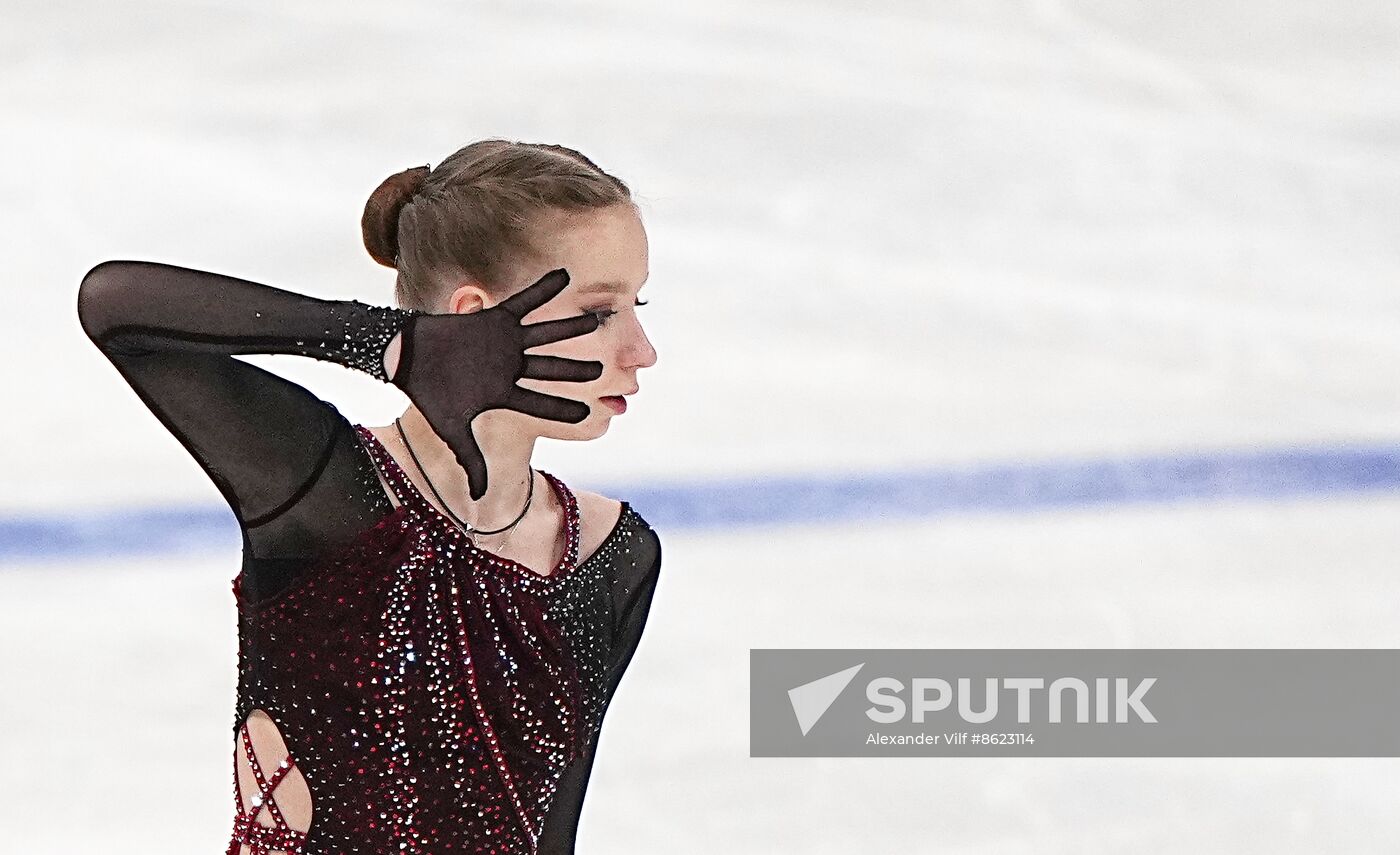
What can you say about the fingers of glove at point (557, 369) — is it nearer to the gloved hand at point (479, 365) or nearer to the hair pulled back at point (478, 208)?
the gloved hand at point (479, 365)

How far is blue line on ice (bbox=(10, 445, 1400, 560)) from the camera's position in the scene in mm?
2465

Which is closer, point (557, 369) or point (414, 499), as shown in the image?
point (557, 369)

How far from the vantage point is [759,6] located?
298cm

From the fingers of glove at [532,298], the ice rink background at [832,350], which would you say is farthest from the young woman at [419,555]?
the ice rink background at [832,350]

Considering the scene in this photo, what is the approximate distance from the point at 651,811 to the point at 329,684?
39.5 inches

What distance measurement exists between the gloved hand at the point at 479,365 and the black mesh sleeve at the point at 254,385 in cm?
2

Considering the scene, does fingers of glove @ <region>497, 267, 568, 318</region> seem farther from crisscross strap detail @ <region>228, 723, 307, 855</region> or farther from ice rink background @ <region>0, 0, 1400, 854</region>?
ice rink background @ <region>0, 0, 1400, 854</region>

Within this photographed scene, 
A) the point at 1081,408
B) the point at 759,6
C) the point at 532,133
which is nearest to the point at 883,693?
the point at 1081,408

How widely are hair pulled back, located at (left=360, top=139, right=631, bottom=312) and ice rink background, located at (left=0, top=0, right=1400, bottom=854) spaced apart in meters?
1.08

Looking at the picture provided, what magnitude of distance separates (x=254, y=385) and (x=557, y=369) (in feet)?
0.87

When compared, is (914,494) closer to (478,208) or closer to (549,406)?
(478,208)

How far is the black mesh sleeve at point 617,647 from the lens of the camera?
1.38m

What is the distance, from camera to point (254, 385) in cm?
113

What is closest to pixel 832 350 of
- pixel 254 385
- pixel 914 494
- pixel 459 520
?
pixel 914 494
